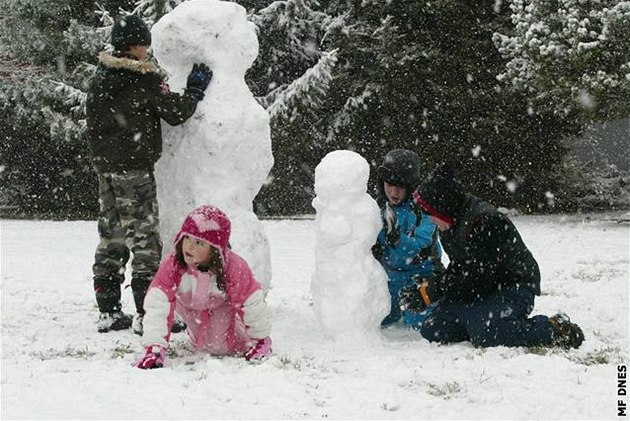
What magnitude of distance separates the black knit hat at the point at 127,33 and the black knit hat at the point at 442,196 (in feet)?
6.99

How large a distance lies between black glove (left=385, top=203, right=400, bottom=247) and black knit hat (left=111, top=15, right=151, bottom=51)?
6.73 feet

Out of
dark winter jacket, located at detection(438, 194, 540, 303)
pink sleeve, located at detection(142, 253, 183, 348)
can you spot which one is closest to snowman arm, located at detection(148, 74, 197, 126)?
pink sleeve, located at detection(142, 253, 183, 348)

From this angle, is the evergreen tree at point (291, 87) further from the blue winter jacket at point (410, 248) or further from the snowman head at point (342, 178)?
the snowman head at point (342, 178)

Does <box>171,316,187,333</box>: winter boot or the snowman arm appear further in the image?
<box>171,316,187,333</box>: winter boot

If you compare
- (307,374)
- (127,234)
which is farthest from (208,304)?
(127,234)

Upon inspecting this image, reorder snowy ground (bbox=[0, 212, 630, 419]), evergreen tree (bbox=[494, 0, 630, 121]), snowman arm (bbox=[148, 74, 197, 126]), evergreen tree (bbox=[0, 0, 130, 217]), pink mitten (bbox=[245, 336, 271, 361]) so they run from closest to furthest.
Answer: snowy ground (bbox=[0, 212, 630, 419]) < pink mitten (bbox=[245, 336, 271, 361]) < snowman arm (bbox=[148, 74, 197, 126]) < evergreen tree (bbox=[494, 0, 630, 121]) < evergreen tree (bbox=[0, 0, 130, 217])

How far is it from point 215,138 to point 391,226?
1368 mm

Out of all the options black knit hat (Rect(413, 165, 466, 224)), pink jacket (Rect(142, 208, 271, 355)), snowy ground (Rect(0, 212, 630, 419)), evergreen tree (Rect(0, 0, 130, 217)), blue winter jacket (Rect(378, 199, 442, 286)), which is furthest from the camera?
evergreen tree (Rect(0, 0, 130, 217))

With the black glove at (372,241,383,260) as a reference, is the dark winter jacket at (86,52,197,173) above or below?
above

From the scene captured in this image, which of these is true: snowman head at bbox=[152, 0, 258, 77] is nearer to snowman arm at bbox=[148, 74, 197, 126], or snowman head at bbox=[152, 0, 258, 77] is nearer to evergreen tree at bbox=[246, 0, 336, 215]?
snowman arm at bbox=[148, 74, 197, 126]

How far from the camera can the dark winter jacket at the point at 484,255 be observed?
188 inches

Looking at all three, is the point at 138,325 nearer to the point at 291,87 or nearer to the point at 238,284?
the point at 238,284

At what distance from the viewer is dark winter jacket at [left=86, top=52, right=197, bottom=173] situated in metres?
5.11

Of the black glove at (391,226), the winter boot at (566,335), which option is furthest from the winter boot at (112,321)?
the winter boot at (566,335)
